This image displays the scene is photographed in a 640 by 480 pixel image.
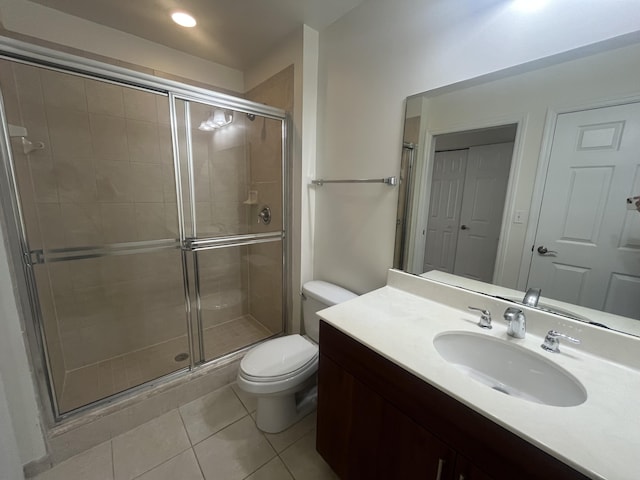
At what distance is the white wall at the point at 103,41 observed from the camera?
1.44m

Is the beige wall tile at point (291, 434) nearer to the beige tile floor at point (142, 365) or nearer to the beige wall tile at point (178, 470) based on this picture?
the beige wall tile at point (178, 470)

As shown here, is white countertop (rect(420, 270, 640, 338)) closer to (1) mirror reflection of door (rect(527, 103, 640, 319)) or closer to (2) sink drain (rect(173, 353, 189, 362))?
(1) mirror reflection of door (rect(527, 103, 640, 319))

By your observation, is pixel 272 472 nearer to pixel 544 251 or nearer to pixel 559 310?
pixel 559 310

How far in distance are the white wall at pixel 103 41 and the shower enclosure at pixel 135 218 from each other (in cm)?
32

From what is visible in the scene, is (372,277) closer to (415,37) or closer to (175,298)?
(415,37)

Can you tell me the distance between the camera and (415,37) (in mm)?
1234

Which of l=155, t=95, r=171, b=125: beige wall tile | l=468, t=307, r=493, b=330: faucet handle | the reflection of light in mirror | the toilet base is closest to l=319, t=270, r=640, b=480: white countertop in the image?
l=468, t=307, r=493, b=330: faucet handle

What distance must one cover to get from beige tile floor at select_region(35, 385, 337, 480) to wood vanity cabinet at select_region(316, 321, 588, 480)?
10.9 inches

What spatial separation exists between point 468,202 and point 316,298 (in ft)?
3.37

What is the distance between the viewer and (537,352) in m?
0.86

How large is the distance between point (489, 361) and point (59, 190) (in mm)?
2460

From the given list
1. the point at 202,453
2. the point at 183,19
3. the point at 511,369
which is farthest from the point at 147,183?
the point at 511,369

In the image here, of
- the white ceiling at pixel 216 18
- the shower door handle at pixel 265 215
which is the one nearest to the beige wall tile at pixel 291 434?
the shower door handle at pixel 265 215

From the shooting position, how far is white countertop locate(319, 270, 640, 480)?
1.75 feet
